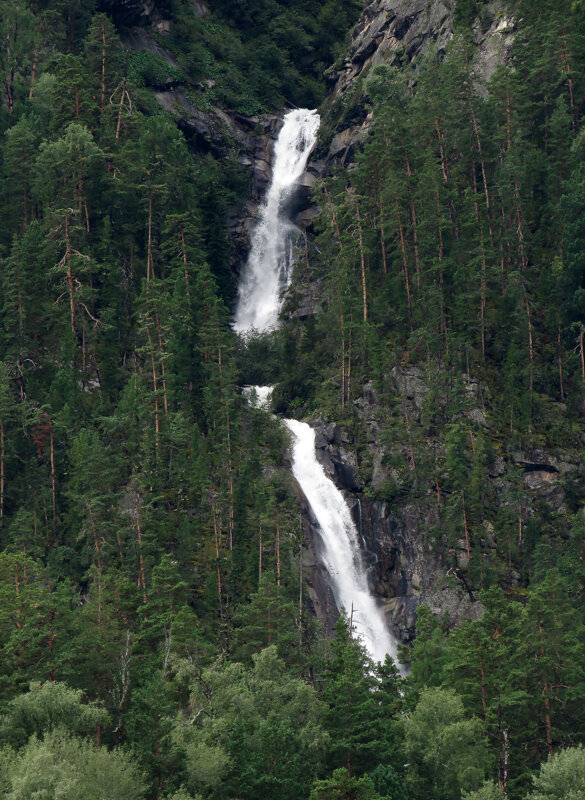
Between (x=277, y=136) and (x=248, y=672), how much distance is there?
80.2 m

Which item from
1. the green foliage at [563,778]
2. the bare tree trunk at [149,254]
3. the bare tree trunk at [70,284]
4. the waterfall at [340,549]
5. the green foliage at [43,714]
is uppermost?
the bare tree trunk at [149,254]

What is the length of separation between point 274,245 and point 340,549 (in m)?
43.2

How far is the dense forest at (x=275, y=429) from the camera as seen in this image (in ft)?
176

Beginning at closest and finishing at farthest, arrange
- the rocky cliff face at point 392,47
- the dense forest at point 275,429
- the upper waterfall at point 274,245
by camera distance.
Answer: the dense forest at point 275,429, the rocky cliff face at point 392,47, the upper waterfall at point 274,245

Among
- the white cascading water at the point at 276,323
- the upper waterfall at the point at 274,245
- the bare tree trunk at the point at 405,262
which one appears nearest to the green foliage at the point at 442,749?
the white cascading water at the point at 276,323

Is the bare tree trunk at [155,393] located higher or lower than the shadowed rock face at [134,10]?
lower

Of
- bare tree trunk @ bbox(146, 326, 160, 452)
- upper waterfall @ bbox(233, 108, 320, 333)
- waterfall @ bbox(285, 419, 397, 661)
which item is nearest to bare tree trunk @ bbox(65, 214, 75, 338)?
bare tree trunk @ bbox(146, 326, 160, 452)

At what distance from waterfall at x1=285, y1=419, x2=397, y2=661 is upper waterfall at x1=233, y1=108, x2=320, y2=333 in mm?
21746

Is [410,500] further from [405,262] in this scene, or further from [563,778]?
[563,778]

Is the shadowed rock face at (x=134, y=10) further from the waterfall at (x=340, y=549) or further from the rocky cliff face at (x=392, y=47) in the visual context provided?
the waterfall at (x=340, y=549)

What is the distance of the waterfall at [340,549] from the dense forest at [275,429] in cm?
→ 219

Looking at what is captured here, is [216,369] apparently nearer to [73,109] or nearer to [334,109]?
[73,109]

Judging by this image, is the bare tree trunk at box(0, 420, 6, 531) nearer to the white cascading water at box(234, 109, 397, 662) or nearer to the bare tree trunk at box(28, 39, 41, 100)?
the white cascading water at box(234, 109, 397, 662)

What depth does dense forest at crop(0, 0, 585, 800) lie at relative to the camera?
5362 cm
